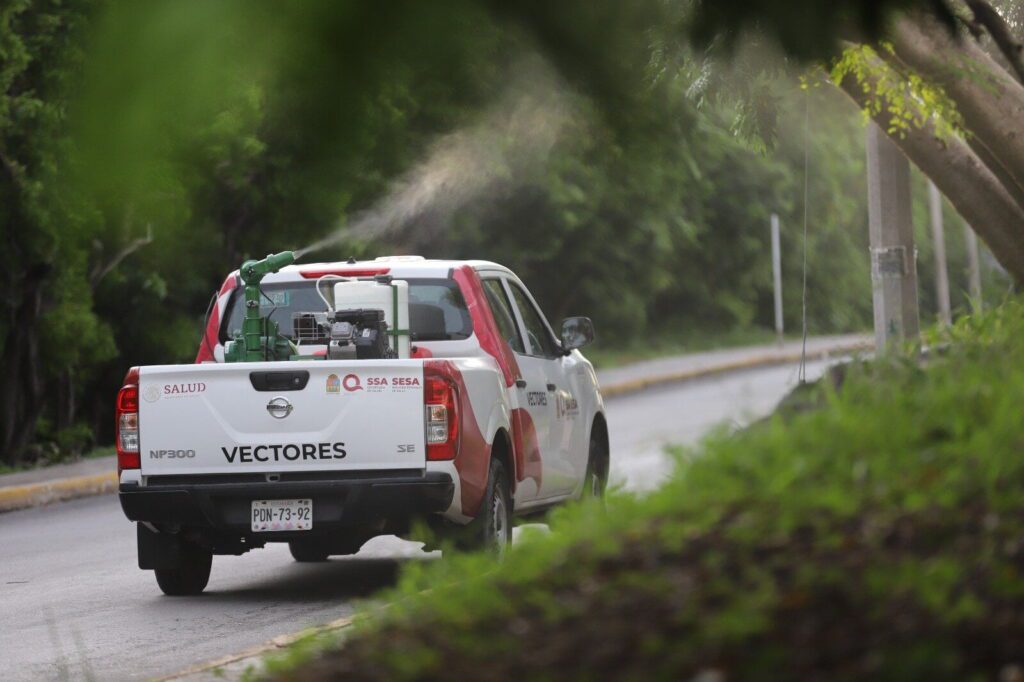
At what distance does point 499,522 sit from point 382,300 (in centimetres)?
144


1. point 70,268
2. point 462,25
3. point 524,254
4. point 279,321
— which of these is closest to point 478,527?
point 279,321

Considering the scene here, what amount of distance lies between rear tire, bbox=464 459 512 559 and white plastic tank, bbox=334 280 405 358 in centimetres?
99

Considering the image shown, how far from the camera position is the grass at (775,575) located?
3.87 metres

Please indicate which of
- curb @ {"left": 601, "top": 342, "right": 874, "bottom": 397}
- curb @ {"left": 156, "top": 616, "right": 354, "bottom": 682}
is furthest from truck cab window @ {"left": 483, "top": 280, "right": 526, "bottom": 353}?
curb @ {"left": 601, "top": 342, "right": 874, "bottom": 397}

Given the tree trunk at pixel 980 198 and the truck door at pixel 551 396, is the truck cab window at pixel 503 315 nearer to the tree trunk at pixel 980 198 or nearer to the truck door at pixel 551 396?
the truck door at pixel 551 396

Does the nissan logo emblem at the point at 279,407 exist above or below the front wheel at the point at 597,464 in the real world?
above

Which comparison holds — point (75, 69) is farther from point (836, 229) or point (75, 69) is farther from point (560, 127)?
point (836, 229)

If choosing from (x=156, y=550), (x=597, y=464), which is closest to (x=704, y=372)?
(x=597, y=464)

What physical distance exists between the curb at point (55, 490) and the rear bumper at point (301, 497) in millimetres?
7421

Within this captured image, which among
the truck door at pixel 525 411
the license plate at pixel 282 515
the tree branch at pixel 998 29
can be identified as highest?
the tree branch at pixel 998 29

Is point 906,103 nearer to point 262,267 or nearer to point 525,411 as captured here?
point 525,411

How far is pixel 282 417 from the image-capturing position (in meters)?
9.44

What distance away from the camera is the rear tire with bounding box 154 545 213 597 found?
10312 mm

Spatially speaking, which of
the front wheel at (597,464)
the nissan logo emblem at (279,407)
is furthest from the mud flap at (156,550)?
the front wheel at (597,464)
